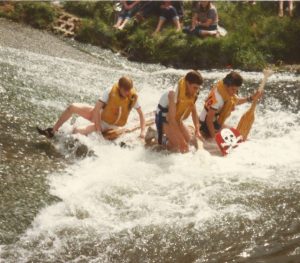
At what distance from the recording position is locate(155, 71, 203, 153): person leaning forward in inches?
314

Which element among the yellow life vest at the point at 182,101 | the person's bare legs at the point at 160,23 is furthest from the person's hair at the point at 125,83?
the person's bare legs at the point at 160,23

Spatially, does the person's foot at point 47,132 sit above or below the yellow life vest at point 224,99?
below

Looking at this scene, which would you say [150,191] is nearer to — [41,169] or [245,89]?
[41,169]

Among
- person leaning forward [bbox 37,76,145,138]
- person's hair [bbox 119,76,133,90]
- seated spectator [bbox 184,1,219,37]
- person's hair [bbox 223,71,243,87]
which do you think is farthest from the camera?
seated spectator [bbox 184,1,219,37]

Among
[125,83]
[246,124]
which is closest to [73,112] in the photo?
[125,83]

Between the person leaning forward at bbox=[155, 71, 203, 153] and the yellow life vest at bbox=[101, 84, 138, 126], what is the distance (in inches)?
19.6

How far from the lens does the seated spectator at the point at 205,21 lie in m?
14.5

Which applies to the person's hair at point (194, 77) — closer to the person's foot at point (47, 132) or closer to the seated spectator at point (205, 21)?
the person's foot at point (47, 132)

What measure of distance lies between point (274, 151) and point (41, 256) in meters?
4.76

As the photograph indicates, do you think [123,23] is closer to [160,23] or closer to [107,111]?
[160,23]

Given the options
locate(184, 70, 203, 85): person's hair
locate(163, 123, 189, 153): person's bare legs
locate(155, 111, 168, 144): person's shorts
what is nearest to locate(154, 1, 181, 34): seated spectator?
locate(155, 111, 168, 144): person's shorts

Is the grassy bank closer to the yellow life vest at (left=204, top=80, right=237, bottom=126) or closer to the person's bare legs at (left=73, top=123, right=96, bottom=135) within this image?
the yellow life vest at (left=204, top=80, right=237, bottom=126)

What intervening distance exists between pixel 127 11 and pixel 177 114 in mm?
8490

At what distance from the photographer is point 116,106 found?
27.3 ft
